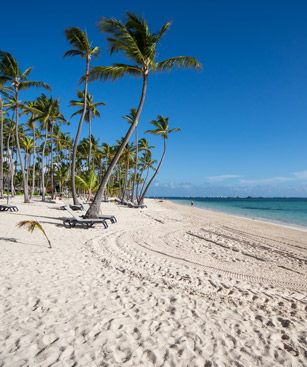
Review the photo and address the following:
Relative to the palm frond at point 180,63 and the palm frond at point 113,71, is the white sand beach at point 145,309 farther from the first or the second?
the palm frond at point 180,63

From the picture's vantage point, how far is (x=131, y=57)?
12.8 m

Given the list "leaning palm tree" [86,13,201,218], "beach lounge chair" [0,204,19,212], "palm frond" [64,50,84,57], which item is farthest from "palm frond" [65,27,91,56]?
"beach lounge chair" [0,204,19,212]

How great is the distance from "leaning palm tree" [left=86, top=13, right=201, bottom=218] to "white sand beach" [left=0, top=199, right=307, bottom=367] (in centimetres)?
545

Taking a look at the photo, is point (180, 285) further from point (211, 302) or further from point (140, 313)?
point (140, 313)

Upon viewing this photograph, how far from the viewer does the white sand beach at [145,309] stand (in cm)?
285

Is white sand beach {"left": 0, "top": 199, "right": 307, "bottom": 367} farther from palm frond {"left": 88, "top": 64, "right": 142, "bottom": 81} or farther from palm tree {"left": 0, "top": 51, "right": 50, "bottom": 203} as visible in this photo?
palm tree {"left": 0, "top": 51, "right": 50, "bottom": 203}

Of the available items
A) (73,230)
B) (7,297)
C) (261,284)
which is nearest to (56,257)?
(7,297)

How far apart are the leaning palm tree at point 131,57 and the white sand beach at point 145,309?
17.9 feet

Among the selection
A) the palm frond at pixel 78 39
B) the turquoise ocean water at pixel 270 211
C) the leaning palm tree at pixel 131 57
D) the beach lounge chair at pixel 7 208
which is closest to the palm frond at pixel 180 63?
the leaning palm tree at pixel 131 57

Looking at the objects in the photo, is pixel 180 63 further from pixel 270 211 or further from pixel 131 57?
pixel 270 211

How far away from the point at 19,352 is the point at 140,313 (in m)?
1.66

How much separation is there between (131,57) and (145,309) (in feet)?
40.9

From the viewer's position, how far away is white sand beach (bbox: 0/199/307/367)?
2854 mm

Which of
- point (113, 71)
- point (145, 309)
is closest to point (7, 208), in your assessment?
point (113, 71)
